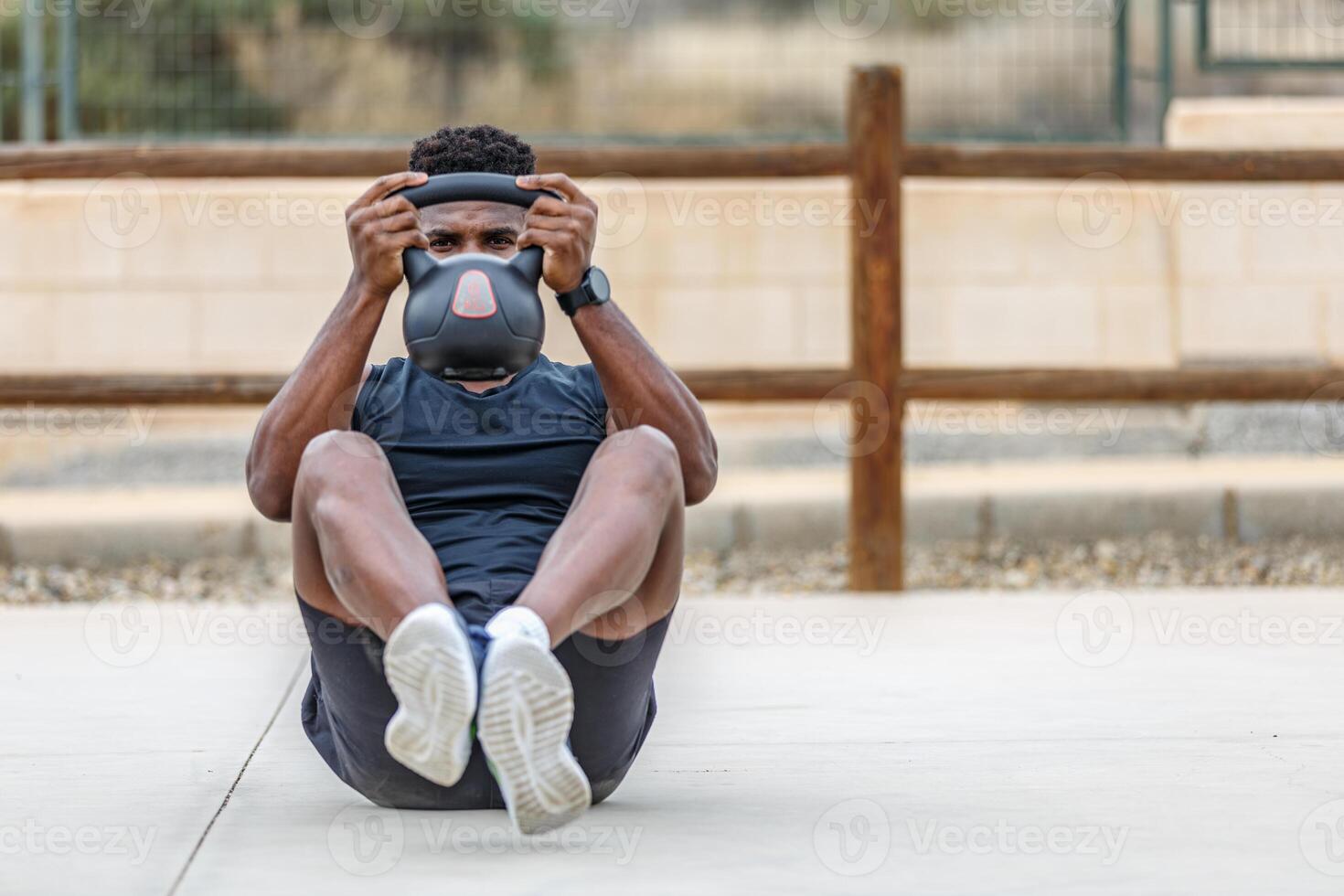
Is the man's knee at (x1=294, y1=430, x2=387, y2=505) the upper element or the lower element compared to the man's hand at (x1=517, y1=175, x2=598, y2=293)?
lower

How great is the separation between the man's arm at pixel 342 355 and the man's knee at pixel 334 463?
0.13 metres

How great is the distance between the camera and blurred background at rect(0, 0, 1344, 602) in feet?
23.2

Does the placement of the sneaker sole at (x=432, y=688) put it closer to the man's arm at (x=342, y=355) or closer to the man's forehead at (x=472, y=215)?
the man's arm at (x=342, y=355)

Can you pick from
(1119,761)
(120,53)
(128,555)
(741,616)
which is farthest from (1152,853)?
(120,53)

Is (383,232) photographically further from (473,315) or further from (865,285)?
(865,285)

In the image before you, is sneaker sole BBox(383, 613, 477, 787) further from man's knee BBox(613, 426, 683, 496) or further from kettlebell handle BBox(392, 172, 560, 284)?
kettlebell handle BBox(392, 172, 560, 284)

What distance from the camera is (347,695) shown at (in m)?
2.28

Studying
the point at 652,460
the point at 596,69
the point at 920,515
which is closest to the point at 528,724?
the point at 652,460

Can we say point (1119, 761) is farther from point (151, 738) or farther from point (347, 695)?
point (151, 738)

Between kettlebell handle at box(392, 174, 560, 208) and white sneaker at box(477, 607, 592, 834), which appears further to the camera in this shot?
kettlebell handle at box(392, 174, 560, 208)

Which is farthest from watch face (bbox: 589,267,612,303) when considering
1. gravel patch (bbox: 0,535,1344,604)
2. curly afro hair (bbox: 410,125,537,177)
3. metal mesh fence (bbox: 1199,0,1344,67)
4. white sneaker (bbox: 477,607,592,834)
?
metal mesh fence (bbox: 1199,0,1344,67)

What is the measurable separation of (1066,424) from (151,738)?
502cm

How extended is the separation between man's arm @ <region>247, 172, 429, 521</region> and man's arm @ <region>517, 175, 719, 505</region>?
0.18 meters

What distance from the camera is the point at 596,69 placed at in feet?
24.5
